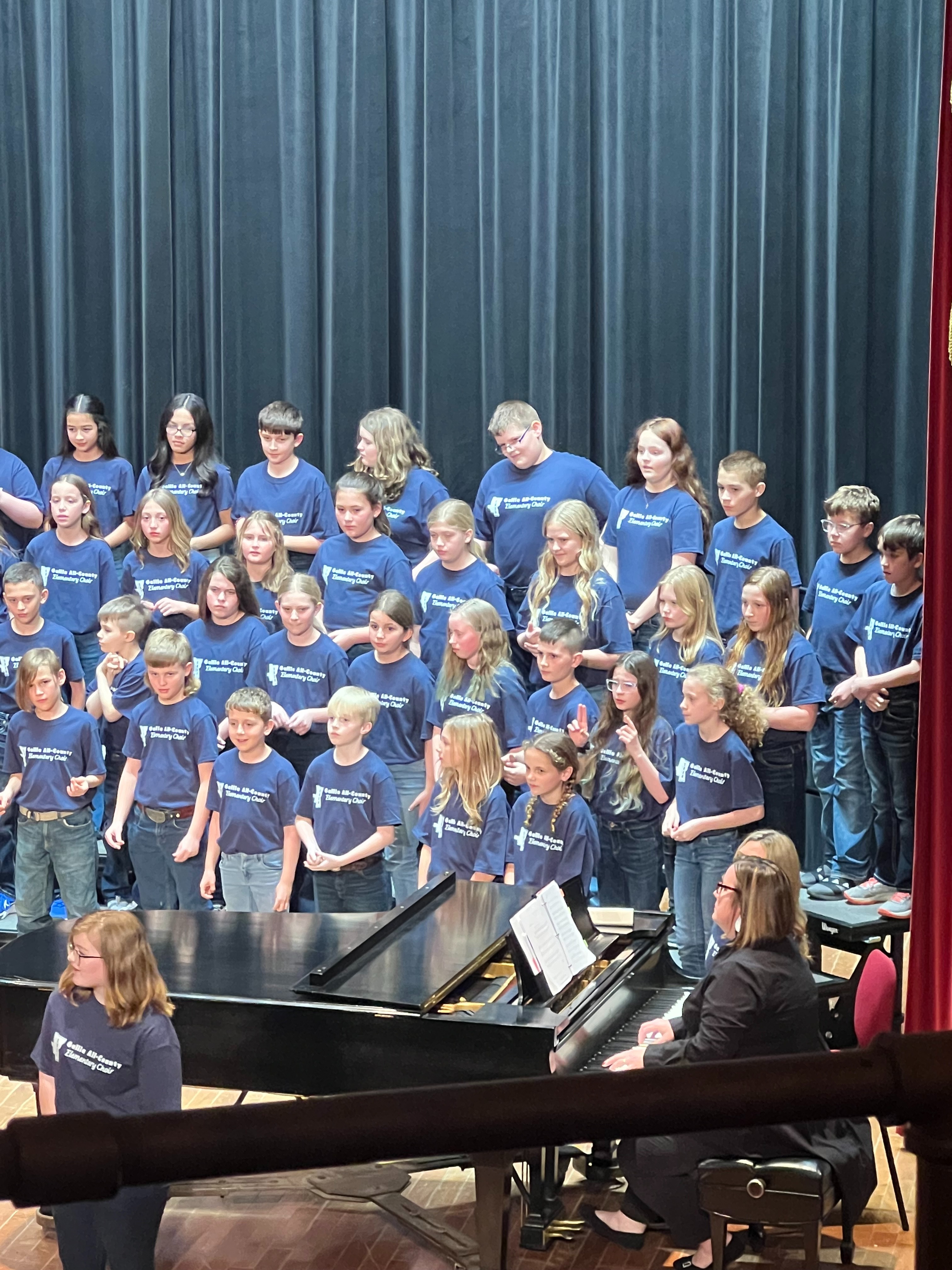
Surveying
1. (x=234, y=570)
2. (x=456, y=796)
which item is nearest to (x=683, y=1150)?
(x=456, y=796)

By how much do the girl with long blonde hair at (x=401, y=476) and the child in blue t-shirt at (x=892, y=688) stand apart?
7.24 feet

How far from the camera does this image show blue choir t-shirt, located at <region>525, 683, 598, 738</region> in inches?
289

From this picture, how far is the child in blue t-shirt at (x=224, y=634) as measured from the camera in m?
7.81

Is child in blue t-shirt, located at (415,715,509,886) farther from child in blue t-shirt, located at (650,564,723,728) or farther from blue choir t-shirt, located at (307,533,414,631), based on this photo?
blue choir t-shirt, located at (307,533,414,631)

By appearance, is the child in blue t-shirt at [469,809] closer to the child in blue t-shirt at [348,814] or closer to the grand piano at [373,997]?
the child in blue t-shirt at [348,814]

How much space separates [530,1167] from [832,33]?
7501 millimetres

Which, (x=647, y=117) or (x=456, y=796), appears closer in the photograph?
(x=456, y=796)

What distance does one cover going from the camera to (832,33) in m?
8.07

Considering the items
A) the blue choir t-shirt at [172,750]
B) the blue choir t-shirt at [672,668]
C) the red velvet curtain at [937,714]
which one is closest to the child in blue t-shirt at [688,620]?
the blue choir t-shirt at [672,668]

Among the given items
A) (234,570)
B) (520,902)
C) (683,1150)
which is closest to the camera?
(683,1150)

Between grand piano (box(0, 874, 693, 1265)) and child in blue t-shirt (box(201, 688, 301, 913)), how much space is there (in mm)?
1848

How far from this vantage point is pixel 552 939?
4684mm

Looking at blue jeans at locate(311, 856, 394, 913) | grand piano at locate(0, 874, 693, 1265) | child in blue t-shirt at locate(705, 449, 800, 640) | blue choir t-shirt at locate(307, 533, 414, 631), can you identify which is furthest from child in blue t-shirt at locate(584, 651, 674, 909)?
grand piano at locate(0, 874, 693, 1265)

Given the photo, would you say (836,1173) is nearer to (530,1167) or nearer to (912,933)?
(912,933)
